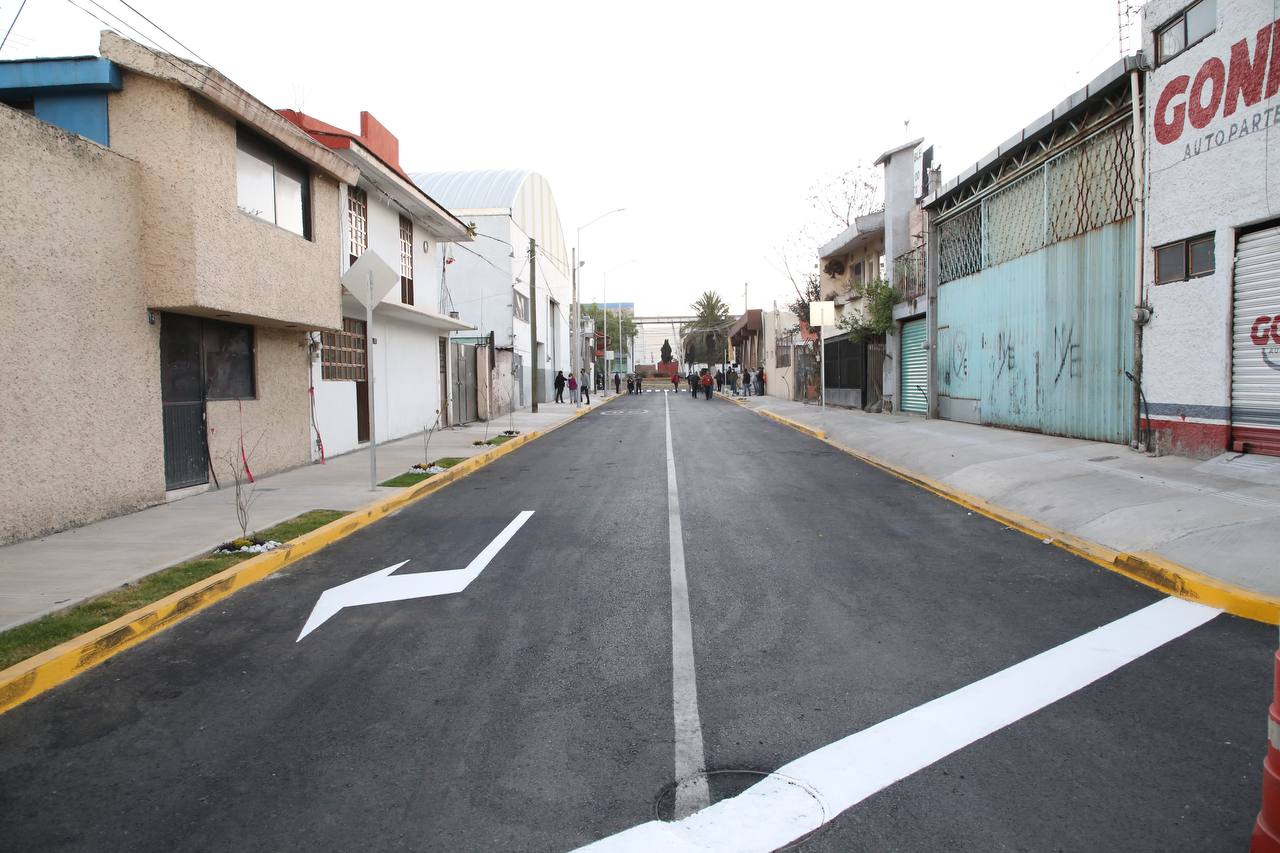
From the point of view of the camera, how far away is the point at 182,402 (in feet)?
34.4

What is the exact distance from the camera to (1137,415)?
1123 cm

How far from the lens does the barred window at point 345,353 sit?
15352mm

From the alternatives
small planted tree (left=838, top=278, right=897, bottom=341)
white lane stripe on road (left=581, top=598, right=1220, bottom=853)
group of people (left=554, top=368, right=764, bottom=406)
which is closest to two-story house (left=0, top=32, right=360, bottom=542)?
white lane stripe on road (left=581, top=598, right=1220, bottom=853)

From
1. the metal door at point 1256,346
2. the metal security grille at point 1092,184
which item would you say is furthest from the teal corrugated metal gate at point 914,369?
the metal door at point 1256,346

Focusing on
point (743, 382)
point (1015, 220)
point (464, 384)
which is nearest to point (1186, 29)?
point (1015, 220)

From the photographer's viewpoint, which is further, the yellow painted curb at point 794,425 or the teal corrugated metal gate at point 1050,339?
the yellow painted curb at point 794,425

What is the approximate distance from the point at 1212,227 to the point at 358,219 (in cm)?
1499

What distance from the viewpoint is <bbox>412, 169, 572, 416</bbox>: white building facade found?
35.3 m

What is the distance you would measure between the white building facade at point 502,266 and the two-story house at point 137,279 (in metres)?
17.3

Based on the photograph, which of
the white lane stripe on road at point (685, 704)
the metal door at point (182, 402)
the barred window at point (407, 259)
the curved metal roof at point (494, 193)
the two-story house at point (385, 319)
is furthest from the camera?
the curved metal roof at point (494, 193)

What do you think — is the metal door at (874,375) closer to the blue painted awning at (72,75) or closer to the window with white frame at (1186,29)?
the window with white frame at (1186,29)

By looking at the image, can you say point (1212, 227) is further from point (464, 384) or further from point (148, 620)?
point (464, 384)

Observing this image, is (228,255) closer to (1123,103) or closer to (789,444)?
(789,444)

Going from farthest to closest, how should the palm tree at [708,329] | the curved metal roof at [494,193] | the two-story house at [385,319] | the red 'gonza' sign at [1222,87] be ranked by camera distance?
the palm tree at [708,329] < the curved metal roof at [494,193] < the two-story house at [385,319] < the red 'gonza' sign at [1222,87]
